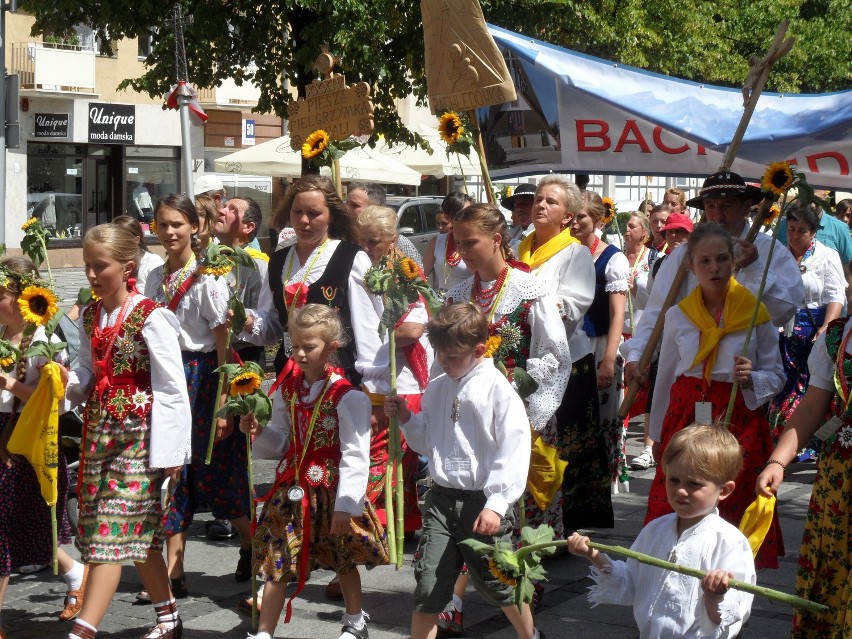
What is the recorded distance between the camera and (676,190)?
38.2 feet

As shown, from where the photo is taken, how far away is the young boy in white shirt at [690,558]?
138 inches

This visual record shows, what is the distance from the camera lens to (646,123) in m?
6.36

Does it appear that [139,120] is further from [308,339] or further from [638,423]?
[308,339]

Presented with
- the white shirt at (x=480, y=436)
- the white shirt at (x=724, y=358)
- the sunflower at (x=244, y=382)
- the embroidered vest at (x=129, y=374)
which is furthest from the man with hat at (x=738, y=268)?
the embroidered vest at (x=129, y=374)

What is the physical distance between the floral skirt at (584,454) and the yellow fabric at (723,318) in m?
1.26

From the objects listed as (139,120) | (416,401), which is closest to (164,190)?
(139,120)

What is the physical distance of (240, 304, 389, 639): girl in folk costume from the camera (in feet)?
16.0

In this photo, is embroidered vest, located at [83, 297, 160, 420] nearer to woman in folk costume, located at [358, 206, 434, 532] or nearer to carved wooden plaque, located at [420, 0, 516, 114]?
woman in folk costume, located at [358, 206, 434, 532]

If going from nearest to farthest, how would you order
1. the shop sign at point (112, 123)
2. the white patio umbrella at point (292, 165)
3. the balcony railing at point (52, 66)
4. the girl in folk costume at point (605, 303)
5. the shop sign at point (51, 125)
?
the girl in folk costume at point (605, 303), the white patio umbrella at point (292, 165), the balcony railing at point (52, 66), the shop sign at point (51, 125), the shop sign at point (112, 123)

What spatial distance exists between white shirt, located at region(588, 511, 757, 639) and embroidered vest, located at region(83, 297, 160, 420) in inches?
88.0

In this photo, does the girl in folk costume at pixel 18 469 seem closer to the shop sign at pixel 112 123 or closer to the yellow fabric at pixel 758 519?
the yellow fabric at pixel 758 519

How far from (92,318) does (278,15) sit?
11.8 metres

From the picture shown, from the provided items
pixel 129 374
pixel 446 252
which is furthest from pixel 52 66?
pixel 129 374

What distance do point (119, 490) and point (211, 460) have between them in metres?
1.12
